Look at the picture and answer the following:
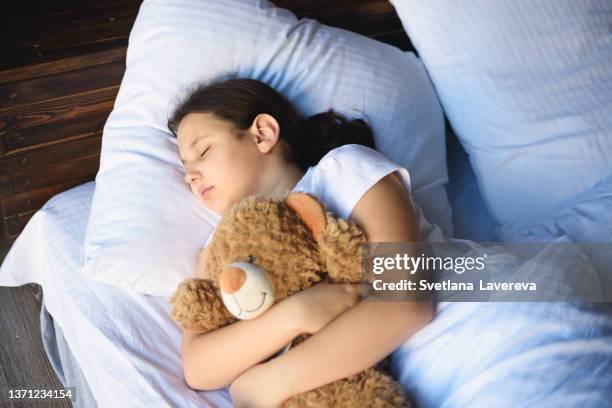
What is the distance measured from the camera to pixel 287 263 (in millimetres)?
908

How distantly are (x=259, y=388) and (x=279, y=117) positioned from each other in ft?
1.70

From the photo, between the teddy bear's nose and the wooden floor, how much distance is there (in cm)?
85

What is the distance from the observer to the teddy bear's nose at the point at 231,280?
0.84 meters

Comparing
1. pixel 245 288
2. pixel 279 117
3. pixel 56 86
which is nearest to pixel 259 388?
pixel 245 288

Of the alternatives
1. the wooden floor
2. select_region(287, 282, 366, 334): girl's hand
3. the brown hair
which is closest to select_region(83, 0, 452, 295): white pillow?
the brown hair

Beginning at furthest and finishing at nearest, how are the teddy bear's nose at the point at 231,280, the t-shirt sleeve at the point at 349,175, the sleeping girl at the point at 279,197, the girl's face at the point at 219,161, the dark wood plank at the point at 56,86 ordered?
the dark wood plank at the point at 56,86 < the girl's face at the point at 219,161 < the t-shirt sleeve at the point at 349,175 < the sleeping girl at the point at 279,197 < the teddy bear's nose at the point at 231,280

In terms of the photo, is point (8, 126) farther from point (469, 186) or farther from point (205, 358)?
point (469, 186)

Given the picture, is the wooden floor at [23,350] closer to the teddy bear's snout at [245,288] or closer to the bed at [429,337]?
the bed at [429,337]

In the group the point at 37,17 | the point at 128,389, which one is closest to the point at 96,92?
the point at 37,17

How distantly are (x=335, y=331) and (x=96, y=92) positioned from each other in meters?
0.78

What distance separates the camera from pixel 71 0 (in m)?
1.63

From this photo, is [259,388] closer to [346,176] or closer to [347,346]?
[347,346]

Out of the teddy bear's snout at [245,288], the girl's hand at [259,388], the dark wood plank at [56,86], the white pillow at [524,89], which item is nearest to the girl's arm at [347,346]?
the girl's hand at [259,388]

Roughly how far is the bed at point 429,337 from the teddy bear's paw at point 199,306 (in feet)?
0.51
